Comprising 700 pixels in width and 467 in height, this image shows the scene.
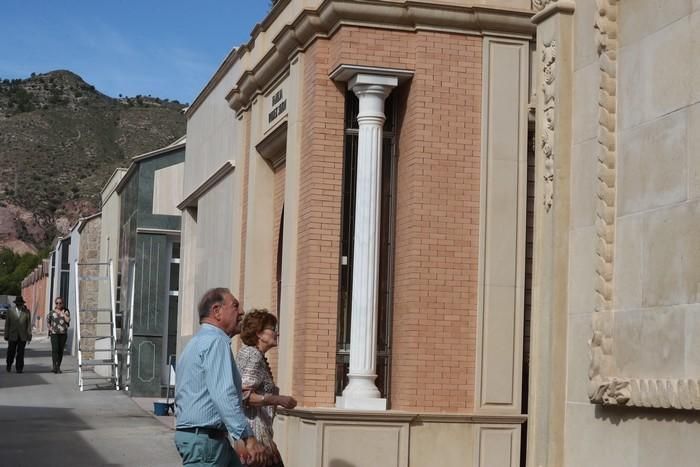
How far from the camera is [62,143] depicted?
385 ft

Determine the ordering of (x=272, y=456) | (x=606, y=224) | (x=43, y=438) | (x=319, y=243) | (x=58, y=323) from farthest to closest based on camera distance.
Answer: (x=58, y=323), (x=43, y=438), (x=319, y=243), (x=272, y=456), (x=606, y=224)

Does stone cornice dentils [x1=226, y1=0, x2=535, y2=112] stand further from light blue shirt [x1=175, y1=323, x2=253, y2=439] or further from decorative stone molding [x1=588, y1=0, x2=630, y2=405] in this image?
light blue shirt [x1=175, y1=323, x2=253, y2=439]

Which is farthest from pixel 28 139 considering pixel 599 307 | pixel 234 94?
pixel 599 307

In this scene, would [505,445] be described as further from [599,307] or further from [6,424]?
[6,424]

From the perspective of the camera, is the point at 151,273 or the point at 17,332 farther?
the point at 17,332

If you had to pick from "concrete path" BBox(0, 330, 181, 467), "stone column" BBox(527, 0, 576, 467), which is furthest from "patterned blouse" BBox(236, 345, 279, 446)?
"concrete path" BBox(0, 330, 181, 467)

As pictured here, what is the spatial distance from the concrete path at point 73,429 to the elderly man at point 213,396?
26.9 ft

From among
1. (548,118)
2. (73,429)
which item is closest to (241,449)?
(548,118)

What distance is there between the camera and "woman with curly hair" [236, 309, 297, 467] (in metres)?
9.51

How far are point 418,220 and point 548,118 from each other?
15.9ft

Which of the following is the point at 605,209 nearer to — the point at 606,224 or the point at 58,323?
the point at 606,224

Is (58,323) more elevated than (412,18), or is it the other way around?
(412,18)

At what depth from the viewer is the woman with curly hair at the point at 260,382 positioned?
9508mm

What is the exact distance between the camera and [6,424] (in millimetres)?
20281
